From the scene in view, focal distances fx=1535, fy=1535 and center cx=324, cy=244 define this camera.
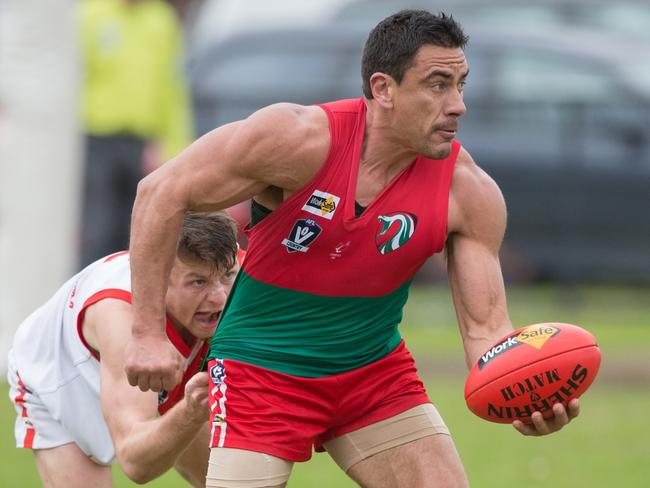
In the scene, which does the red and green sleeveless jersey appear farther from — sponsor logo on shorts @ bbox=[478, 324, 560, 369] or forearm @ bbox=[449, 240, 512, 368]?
sponsor logo on shorts @ bbox=[478, 324, 560, 369]

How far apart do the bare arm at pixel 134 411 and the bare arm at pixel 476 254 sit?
38.7 inches

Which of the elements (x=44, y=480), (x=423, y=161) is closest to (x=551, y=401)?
(x=423, y=161)

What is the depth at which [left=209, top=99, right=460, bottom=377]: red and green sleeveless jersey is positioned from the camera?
5.30 meters

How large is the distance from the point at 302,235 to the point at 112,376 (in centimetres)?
93

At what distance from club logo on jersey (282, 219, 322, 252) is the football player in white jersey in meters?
0.46

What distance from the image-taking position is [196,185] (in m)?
5.21

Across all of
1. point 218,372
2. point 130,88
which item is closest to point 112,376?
point 218,372

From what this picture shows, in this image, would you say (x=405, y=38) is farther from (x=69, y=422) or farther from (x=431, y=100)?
(x=69, y=422)

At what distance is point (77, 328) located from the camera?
594cm

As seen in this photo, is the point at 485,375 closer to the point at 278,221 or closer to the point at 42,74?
the point at 278,221

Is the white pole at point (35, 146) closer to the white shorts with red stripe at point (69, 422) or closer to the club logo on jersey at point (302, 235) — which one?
the white shorts with red stripe at point (69, 422)

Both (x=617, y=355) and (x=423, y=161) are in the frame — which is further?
(x=617, y=355)

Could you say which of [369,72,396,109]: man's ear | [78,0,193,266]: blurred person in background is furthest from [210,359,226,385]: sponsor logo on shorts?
[78,0,193,266]: blurred person in background

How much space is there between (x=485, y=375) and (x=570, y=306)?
30.3 ft
